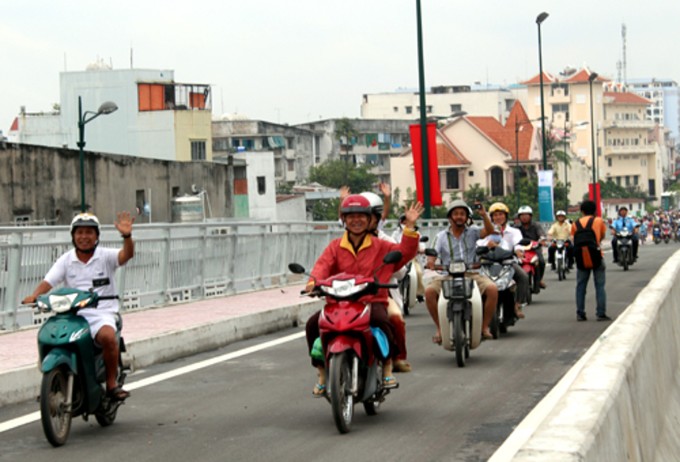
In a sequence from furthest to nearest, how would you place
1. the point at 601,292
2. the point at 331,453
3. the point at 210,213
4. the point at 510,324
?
the point at 210,213, the point at 601,292, the point at 510,324, the point at 331,453

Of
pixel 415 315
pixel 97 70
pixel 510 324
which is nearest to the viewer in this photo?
pixel 510 324

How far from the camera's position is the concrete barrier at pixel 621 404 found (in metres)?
4.70

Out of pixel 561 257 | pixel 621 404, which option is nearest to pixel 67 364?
pixel 621 404

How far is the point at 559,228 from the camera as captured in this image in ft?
106

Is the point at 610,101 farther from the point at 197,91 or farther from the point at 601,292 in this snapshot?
the point at 601,292

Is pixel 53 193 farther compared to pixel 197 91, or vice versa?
pixel 197 91

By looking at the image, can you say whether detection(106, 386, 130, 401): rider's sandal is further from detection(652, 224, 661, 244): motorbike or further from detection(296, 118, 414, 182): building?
detection(296, 118, 414, 182): building

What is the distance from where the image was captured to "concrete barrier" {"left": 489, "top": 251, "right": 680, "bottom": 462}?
4695 mm

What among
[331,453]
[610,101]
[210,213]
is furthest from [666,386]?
[610,101]

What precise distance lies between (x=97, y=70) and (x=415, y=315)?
77.6 meters

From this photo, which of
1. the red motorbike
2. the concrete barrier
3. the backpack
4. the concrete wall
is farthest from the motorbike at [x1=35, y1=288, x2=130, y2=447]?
the concrete wall

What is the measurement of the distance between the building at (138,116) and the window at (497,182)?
111ft

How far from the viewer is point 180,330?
1517 centimetres

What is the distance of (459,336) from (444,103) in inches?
6337
